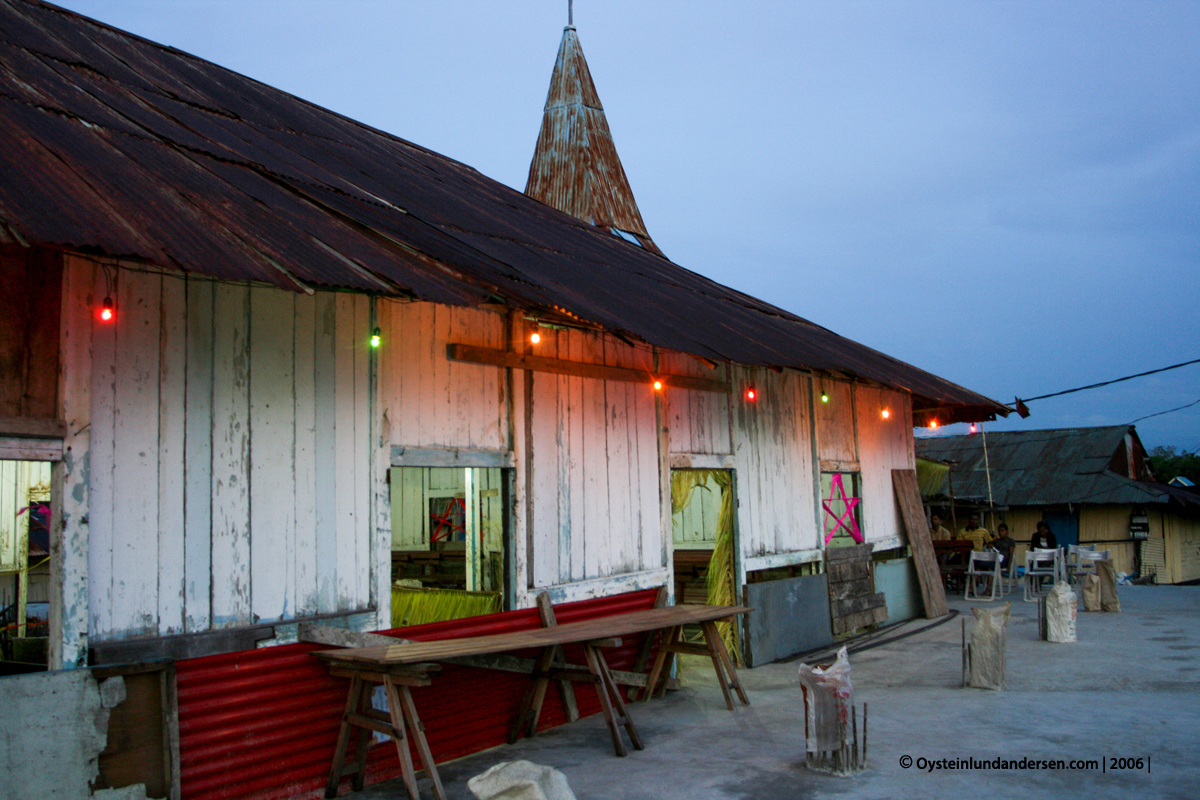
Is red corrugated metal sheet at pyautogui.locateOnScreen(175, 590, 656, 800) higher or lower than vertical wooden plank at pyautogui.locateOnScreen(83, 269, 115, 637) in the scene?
lower

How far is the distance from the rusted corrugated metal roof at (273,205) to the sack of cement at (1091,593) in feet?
17.3

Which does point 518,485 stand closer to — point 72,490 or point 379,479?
point 379,479

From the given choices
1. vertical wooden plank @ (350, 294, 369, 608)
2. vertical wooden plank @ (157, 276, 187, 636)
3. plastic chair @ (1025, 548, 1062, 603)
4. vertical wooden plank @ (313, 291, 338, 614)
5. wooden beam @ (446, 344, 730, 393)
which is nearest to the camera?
vertical wooden plank @ (157, 276, 187, 636)

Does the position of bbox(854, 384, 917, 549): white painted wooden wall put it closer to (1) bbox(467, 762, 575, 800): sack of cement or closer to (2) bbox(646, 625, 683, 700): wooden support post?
(2) bbox(646, 625, 683, 700): wooden support post

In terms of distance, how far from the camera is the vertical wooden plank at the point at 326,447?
599 cm

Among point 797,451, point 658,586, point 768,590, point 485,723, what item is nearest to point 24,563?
point 485,723

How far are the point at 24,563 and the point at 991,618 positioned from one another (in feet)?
31.6

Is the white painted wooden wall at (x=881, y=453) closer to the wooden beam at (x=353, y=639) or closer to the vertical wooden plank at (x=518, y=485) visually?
the vertical wooden plank at (x=518, y=485)

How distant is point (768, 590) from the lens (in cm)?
1070

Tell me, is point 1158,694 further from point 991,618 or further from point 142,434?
point 142,434

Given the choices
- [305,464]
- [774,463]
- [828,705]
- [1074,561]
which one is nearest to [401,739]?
[305,464]

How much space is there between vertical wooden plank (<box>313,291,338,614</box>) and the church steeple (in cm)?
1072

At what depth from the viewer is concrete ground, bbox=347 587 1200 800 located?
5.85m

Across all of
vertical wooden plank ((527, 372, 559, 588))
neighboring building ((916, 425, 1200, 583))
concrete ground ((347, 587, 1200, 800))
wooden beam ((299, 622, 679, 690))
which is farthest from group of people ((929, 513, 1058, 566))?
wooden beam ((299, 622, 679, 690))
